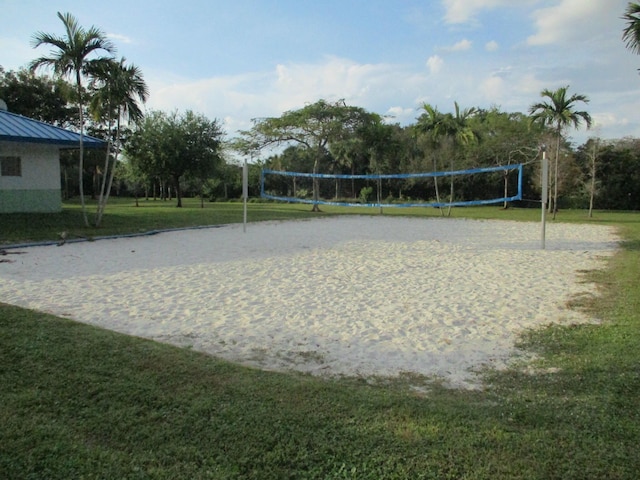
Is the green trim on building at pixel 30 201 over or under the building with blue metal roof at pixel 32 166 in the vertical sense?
under

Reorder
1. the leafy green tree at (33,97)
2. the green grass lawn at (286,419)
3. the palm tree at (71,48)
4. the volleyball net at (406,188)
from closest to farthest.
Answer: the green grass lawn at (286,419) < the palm tree at (71,48) < the leafy green tree at (33,97) < the volleyball net at (406,188)

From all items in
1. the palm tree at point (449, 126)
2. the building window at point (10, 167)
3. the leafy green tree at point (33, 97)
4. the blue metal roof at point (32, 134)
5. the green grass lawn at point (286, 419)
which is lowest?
the green grass lawn at point (286, 419)

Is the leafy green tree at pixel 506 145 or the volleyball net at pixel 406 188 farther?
the volleyball net at pixel 406 188

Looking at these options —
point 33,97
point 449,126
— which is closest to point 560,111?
point 449,126

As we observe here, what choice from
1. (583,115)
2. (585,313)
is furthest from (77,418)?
(583,115)

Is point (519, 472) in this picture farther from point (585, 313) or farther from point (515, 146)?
point (515, 146)

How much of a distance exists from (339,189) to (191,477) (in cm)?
3581

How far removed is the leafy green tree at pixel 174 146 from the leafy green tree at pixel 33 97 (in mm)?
4945

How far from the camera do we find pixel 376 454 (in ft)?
7.34

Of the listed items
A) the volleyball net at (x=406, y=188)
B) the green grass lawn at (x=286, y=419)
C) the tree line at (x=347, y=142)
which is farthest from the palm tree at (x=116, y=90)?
the volleyball net at (x=406, y=188)

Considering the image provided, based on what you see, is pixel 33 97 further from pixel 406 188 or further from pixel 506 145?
pixel 506 145

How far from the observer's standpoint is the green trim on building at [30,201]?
13.6 m

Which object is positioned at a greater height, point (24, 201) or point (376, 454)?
point (24, 201)

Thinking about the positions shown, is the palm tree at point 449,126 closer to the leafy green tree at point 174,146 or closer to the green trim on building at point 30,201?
the leafy green tree at point 174,146
